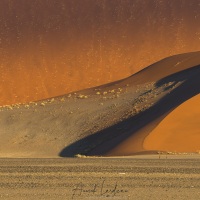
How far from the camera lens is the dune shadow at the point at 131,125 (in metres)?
41.3

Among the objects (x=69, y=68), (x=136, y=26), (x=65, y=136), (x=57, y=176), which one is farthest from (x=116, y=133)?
(x=136, y=26)

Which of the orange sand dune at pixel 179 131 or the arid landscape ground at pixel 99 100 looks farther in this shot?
the orange sand dune at pixel 179 131

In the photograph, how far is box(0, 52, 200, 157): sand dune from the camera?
38594 mm

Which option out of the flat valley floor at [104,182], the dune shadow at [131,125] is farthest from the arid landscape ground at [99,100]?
the dune shadow at [131,125]

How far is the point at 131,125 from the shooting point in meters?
45.0

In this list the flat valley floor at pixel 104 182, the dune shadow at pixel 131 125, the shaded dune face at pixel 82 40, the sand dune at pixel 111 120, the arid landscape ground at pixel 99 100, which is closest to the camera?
the flat valley floor at pixel 104 182

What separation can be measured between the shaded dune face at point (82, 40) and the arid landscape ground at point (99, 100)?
0.38 feet

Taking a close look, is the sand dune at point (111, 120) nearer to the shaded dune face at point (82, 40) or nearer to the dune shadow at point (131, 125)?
the dune shadow at point (131, 125)

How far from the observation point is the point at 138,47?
8212cm

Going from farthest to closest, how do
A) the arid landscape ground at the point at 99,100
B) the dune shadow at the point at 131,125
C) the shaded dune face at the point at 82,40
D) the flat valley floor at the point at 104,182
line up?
the shaded dune face at the point at 82,40, the dune shadow at the point at 131,125, the arid landscape ground at the point at 99,100, the flat valley floor at the point at 104,182

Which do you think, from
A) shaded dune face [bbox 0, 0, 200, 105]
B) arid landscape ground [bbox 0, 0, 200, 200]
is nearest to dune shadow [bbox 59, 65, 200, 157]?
arid landscape ground [bbox 0, 0, 200, 200]

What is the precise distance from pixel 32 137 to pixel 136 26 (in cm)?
3965

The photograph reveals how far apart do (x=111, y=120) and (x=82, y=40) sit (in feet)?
121

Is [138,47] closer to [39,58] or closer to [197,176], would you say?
[39,58]
